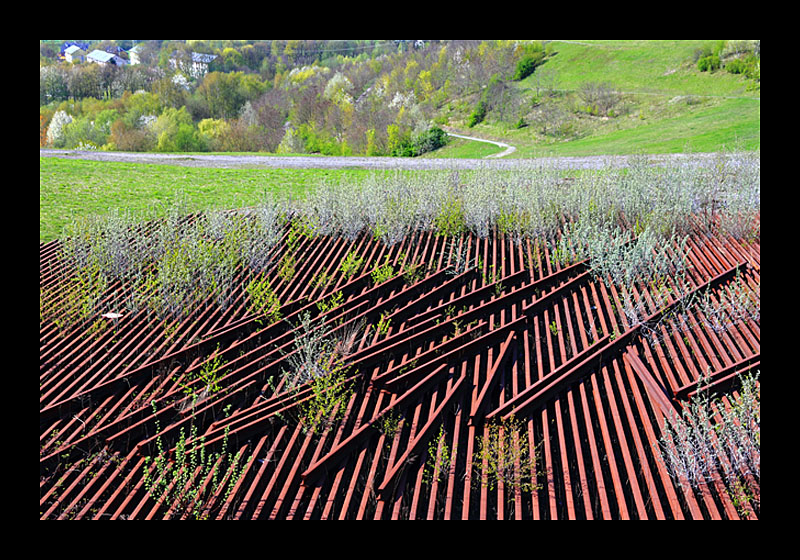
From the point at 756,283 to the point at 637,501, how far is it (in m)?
4.14

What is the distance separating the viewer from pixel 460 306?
6137 mm

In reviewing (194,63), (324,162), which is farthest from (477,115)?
(194,63)

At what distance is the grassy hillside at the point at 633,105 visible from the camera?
21.6 m

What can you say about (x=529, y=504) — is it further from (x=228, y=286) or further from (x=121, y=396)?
(x=228, y=286)

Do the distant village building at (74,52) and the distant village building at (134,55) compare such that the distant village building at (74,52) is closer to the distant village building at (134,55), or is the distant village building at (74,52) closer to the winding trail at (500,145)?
the distant village building at (134,55)

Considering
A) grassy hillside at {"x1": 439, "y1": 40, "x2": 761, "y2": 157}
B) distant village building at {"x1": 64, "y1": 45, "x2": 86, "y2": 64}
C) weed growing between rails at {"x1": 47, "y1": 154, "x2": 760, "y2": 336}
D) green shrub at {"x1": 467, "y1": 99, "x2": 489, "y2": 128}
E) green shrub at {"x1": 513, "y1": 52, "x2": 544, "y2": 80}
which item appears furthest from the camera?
distant village building at {"x1": 64, "y1": 45, "x2": 86, "y2": 64}

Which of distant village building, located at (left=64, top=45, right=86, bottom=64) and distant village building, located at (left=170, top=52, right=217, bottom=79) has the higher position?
distant village building, located at (left=64, top=45, right=86, bottom=64)

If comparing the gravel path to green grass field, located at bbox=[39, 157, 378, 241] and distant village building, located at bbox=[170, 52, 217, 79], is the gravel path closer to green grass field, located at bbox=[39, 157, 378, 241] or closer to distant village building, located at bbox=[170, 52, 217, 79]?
green grass field, located at bbox=[39, 157, 378, 241]

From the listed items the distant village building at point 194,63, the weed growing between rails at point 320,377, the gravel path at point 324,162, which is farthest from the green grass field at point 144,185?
the distant village building at point 194,63

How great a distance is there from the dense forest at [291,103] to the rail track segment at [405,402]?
28.3 metres

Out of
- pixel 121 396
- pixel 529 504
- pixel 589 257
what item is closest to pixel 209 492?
pixel 121 396

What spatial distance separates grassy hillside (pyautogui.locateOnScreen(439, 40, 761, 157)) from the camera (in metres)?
21.6

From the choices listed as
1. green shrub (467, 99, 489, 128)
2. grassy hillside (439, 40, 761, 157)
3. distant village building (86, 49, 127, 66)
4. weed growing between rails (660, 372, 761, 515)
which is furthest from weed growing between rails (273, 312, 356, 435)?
distant village building (86, 49, 127, 66)

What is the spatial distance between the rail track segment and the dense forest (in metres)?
28.3
